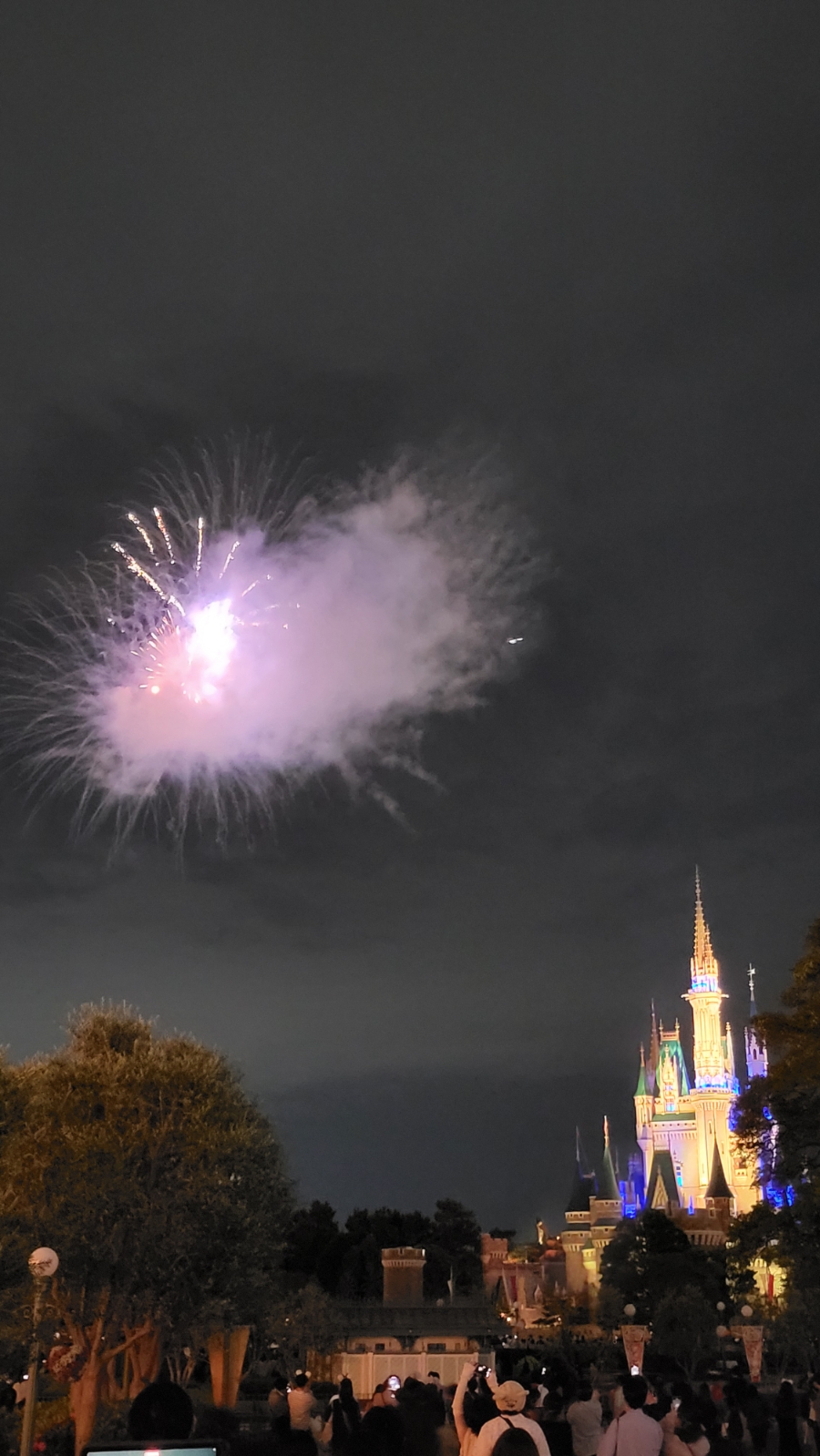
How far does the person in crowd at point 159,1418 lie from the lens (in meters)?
6.82

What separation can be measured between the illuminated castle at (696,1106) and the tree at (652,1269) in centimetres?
4001

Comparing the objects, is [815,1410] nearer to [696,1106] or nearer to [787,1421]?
[787,1421]

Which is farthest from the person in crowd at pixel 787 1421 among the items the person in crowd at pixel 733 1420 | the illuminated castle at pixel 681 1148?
the illuminated castle at pixel 681 1148

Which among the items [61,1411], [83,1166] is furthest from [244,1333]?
[83,1166]

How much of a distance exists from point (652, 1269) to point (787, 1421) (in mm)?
82897

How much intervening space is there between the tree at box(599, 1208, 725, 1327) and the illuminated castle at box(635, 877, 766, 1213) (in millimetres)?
40008

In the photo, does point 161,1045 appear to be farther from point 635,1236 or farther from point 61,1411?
point 635,1236

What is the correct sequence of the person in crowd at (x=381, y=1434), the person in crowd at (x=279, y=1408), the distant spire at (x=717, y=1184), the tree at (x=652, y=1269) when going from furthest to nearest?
the distant spire at (x=717, y=1184)
the tree at (x=652, y=1269)
the person in crowd at (x=279, y=1408)
the person in crowd at (x=381, y=1434)

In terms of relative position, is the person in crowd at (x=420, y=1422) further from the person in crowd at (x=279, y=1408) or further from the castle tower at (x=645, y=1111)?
the castle tower at (x=645, y=1111)

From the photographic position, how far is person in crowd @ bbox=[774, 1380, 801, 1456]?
1878 cm

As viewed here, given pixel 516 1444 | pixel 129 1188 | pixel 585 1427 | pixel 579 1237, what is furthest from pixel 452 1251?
pixel 516 1444

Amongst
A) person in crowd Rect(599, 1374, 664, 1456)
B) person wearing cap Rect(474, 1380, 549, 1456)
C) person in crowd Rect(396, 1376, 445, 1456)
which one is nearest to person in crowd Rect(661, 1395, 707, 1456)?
person in crowd Rect(599, 1374, 664, 1456)

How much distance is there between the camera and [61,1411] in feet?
112

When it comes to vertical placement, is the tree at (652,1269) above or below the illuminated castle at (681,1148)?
below
